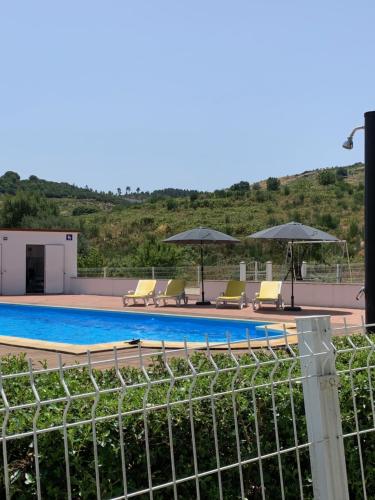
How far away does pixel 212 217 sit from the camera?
161ft

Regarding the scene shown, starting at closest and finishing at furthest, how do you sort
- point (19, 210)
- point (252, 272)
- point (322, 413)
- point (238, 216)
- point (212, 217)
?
point (322, 413) → point (252, 272) → point (19, 210) → point (238, 216) → point (212, 217)

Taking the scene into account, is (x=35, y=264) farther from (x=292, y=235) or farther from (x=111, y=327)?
(x=292, y=235)

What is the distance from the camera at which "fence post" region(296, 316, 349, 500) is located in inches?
95.6

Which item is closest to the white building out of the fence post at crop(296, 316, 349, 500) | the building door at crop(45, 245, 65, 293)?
the building door at crop(45, 245, 65, 293)

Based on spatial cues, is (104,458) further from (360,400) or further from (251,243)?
(251,243)

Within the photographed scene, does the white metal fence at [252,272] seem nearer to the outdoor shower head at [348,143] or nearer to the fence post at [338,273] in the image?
the fence post at [338,273]

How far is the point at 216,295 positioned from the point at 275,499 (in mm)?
16955

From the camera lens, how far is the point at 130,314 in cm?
1702

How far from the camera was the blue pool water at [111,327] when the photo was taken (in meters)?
13.9

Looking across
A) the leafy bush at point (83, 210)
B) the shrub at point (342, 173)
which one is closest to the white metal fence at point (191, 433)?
the shrub at point (342, 173)

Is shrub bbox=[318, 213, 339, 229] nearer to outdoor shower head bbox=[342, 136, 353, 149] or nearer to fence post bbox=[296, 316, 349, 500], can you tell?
outdoor shower head bbox=[342, 136, 353, 149]

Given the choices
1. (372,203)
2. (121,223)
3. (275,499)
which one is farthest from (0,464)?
(121,223)

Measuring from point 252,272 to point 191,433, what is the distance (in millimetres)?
17888

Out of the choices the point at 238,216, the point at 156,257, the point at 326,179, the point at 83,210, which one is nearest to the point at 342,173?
the point at 326,179
